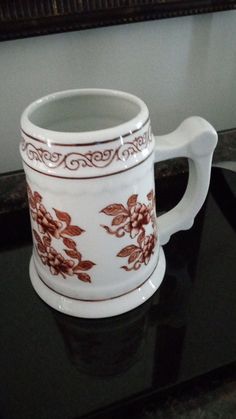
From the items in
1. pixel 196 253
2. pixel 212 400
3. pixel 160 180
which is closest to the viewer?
pixel 212 400

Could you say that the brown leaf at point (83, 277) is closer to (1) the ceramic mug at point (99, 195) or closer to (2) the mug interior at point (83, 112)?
(1) the ceramic mug at point (99, 195)

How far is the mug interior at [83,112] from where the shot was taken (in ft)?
1.11

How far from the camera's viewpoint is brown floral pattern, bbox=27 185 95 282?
314 mm

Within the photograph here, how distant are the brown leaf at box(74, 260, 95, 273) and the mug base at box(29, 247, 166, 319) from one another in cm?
4

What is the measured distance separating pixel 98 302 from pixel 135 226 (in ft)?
0.25

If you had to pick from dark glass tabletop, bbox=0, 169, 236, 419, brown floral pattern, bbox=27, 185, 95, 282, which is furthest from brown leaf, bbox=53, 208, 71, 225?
dark glass tabletop, bbox=0, 169, 236, 419

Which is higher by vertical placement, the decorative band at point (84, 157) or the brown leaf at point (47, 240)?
the decorative band at point (84, 157)

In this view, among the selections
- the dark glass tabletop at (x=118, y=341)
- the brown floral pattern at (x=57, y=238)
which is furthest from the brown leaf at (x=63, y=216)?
the dark glass tabletop at (x=118, y=341)

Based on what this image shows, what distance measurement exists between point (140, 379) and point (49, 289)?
11 centimetres

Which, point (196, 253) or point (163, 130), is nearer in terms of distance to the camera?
point (196, 253)

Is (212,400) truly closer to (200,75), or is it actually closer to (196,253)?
(196,253)

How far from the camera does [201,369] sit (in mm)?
319

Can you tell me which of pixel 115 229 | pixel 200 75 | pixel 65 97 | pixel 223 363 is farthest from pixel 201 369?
pixel 200 75

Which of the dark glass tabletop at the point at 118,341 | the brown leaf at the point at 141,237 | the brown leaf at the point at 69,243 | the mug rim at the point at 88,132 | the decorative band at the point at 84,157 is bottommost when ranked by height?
the dark glass tabletop at the point at 118,341
